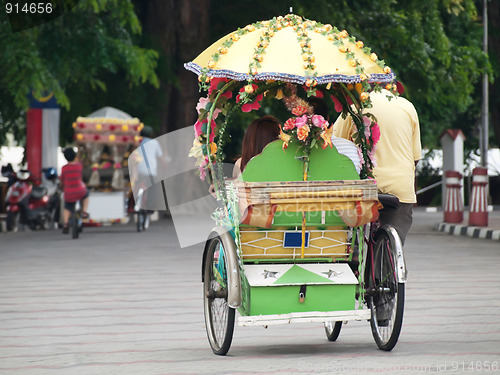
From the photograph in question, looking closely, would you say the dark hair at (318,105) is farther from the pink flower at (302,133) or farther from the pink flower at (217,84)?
the pink flower at (217,84)

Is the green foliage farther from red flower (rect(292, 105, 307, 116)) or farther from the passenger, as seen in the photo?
red flower (rect(292, 105, 307, 116))

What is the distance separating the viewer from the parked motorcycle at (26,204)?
2027cm

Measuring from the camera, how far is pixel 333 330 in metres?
7.25

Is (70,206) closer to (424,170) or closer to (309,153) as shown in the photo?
(309,153)

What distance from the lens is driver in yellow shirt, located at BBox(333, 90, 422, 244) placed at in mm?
7180

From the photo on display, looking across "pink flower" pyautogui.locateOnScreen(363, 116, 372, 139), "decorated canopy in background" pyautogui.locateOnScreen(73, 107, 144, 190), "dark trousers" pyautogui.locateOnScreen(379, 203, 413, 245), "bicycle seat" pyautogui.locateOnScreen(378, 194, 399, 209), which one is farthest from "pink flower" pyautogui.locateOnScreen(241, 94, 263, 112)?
"decorated canopy in background" pyautogui.locateOnScreen(73, 107, 144, 190)

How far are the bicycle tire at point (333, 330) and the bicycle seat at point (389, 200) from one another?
0.91 metres

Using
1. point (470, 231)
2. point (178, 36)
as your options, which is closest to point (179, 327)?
point (470, 231)

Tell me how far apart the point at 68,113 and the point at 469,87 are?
989cm

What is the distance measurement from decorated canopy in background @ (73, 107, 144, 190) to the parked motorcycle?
1.07 m

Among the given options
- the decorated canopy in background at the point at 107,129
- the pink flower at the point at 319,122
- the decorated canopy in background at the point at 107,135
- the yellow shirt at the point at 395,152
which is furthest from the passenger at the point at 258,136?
the decorated canopy in background at the point at 107,129

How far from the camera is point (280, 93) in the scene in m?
7.12

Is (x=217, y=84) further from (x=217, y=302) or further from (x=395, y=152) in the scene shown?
(x=217, y=302)

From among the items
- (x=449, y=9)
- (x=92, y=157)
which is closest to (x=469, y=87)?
(x=449, y=9)
